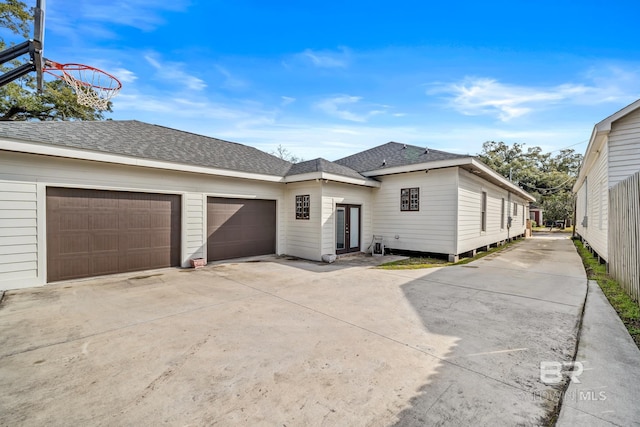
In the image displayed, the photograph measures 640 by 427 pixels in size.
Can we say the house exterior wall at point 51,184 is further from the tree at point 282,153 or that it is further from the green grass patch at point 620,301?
the tree at point 282,153

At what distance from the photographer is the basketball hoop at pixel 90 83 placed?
15.2ft

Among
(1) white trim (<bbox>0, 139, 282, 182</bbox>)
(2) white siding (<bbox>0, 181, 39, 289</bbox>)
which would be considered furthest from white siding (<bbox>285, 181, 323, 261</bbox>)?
(2) white siding (<bbox>0, 181, 39, 289</bbox>)

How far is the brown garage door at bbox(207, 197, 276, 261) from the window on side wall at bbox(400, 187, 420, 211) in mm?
4753

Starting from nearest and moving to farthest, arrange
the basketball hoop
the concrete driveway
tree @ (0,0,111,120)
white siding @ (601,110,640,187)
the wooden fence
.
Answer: the concrete driveway, the wooden fence, the basketball hoop, white siding @ (601,110,640,187), tree @ (0,0,111,120)

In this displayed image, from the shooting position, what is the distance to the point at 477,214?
1006cm

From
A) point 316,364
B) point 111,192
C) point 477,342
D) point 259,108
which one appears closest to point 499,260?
point 477,342

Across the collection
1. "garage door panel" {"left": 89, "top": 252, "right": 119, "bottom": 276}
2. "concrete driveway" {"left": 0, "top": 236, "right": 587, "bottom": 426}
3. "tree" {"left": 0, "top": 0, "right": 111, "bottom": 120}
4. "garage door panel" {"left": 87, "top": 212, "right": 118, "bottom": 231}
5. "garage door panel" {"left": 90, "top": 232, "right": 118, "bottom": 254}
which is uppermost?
"tree" {"left": 0, "top": 0, "right": 111, "bottom": 120}

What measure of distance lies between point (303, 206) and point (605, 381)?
783cm

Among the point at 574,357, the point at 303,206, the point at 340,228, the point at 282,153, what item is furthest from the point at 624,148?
the point at 282,153

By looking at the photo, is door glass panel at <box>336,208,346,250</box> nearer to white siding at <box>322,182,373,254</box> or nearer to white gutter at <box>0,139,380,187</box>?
white siding at <box>322,182,373,254</box>

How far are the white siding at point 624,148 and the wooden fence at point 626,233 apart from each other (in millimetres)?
1350

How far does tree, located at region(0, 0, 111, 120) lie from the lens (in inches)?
468

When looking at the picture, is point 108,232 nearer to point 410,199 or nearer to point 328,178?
point 328,178

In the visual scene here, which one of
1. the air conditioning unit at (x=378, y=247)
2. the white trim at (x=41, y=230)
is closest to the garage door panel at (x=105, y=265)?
the white trim at (x=41, y=230)
